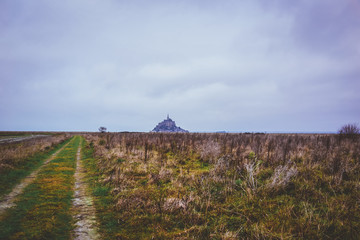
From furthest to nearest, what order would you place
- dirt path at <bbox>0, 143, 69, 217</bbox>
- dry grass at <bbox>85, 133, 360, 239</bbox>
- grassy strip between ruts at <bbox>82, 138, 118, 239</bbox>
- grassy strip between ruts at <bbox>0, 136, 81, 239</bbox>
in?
dirt path at <bbox>0, 143, 69, 217</bbox> → grassy strip between ruts at <bbox>82, 138, 118, 239</bbox> → grassy strip between ruts at <bbox>0, 136, 81, 239</bbox> → dry grass at <bbox>85, 133, 360, 239</bbox>

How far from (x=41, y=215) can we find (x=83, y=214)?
3.17 feet

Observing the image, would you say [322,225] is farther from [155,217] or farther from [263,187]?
[155,217]

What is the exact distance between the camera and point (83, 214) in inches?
167

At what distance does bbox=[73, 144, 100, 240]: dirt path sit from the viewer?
11.2 feet

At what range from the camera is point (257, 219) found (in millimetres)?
3707

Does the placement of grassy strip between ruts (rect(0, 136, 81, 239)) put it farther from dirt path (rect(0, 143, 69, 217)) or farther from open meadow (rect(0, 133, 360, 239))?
dirt path (rect(0, 143, 69, 217))

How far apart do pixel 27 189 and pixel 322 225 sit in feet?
29.0

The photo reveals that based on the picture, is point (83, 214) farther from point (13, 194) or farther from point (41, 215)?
point (13, 194)

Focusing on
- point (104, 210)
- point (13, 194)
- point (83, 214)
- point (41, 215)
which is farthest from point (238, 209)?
point (13, 194)

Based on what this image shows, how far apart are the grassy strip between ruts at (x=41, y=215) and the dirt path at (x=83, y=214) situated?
0.16 metres

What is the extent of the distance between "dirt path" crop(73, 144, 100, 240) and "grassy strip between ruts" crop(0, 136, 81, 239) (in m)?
0.16

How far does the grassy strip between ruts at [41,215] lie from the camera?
11.1 ft

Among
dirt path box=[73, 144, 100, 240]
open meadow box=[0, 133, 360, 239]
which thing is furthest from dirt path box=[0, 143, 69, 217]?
dirt path box=[73, 144, 100, 240]

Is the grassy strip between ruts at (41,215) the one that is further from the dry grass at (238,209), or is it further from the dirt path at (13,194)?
the dry grass at (238,209)
